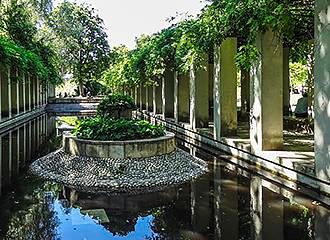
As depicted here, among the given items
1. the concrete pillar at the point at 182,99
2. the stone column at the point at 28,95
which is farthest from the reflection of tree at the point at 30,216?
the stone column at the point at 28,95

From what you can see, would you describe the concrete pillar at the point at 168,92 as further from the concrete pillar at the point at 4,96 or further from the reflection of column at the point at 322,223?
the reflection of column at the point at 322,223

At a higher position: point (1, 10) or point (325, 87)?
point (1, 10)

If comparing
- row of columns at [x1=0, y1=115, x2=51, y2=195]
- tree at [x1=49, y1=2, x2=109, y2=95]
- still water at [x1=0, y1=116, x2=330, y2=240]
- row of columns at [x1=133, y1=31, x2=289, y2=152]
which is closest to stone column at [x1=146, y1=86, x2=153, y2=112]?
row of columns at [x1=133, y1=31, x2=289, y2=152]

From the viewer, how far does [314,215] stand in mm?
5484

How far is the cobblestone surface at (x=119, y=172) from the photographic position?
292 inches

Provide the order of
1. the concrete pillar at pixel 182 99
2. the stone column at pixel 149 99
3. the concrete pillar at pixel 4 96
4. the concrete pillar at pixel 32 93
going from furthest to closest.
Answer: the concrete pillar at pixel 32 93 < the stone column at pixel 149 99 < the concrete pillar at pixel 4 96 < the concrete pillar at pixel 182 99

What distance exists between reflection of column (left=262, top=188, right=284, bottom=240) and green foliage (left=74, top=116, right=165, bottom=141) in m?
3.24

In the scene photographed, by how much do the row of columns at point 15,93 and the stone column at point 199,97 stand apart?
28.5 ft

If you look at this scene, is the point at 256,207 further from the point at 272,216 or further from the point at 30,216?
the point at 30,216

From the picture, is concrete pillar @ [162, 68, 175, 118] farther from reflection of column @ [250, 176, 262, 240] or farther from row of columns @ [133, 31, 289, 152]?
reflection of column @ [250, 176, 262, 240]

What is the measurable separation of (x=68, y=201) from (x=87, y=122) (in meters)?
3.58

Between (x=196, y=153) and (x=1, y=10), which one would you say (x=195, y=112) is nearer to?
(x=196, y=153)

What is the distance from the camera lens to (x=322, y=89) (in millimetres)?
6676

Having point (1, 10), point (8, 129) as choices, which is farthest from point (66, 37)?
point (8, 129)
